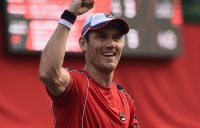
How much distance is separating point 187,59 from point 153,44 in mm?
724

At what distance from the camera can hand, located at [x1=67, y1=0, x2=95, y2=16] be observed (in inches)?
95.2

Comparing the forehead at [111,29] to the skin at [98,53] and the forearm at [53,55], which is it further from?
the forearm at [53,55]

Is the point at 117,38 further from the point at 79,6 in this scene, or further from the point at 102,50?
the point at 79,6

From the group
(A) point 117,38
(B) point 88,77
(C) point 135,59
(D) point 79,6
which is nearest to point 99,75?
(B) point 88,77

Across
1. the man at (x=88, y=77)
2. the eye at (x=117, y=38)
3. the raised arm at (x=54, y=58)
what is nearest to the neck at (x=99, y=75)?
the man at (x=88, y=77)

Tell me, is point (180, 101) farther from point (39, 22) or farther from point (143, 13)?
point (39, 22)

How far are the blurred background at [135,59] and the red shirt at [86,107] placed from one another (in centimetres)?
319

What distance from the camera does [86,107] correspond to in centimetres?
258

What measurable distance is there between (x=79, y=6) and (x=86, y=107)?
0.46m

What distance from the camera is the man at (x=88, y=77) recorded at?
7.73ft

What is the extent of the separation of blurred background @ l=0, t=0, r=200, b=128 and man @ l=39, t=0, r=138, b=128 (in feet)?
10.1

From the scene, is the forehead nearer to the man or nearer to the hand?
the man

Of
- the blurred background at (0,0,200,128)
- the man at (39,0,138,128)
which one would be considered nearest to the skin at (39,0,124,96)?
the man at (39,0,138,128)

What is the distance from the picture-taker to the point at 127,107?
2.92 meters
